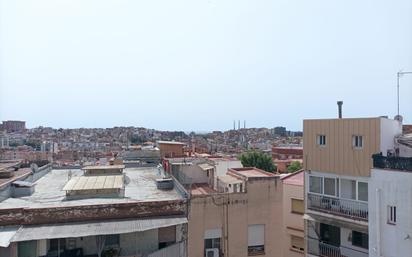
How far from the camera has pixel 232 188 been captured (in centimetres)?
2052

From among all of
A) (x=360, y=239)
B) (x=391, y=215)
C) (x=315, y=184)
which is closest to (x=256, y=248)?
(x=315, y=184)

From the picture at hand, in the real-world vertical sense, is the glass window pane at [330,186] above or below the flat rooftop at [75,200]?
above

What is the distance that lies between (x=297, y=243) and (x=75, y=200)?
14727 mm

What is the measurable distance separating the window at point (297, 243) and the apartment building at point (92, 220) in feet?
33.0

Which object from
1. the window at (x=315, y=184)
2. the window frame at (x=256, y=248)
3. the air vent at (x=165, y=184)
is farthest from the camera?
the air vent at (x=165, y=184)

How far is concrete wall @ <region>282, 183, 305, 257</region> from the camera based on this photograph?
79.8ft

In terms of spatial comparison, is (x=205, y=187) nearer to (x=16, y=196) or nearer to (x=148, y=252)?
(x=148, y=252)

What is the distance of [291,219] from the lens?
24922 mm

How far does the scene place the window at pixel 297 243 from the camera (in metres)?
24.8

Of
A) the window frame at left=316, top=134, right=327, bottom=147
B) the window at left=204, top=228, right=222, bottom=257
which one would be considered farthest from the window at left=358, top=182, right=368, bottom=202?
the window at left=204, top=228, right=222, bottom=257

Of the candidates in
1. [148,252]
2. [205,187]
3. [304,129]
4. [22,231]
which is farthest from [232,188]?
[22,231]

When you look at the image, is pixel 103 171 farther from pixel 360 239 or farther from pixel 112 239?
pixel 360 239

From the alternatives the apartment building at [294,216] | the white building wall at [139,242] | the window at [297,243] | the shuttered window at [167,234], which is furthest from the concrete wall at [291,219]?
the white building wall at [139,242]

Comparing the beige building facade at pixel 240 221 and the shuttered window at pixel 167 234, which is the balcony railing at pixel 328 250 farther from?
the shuttered window at pixel 167 234
